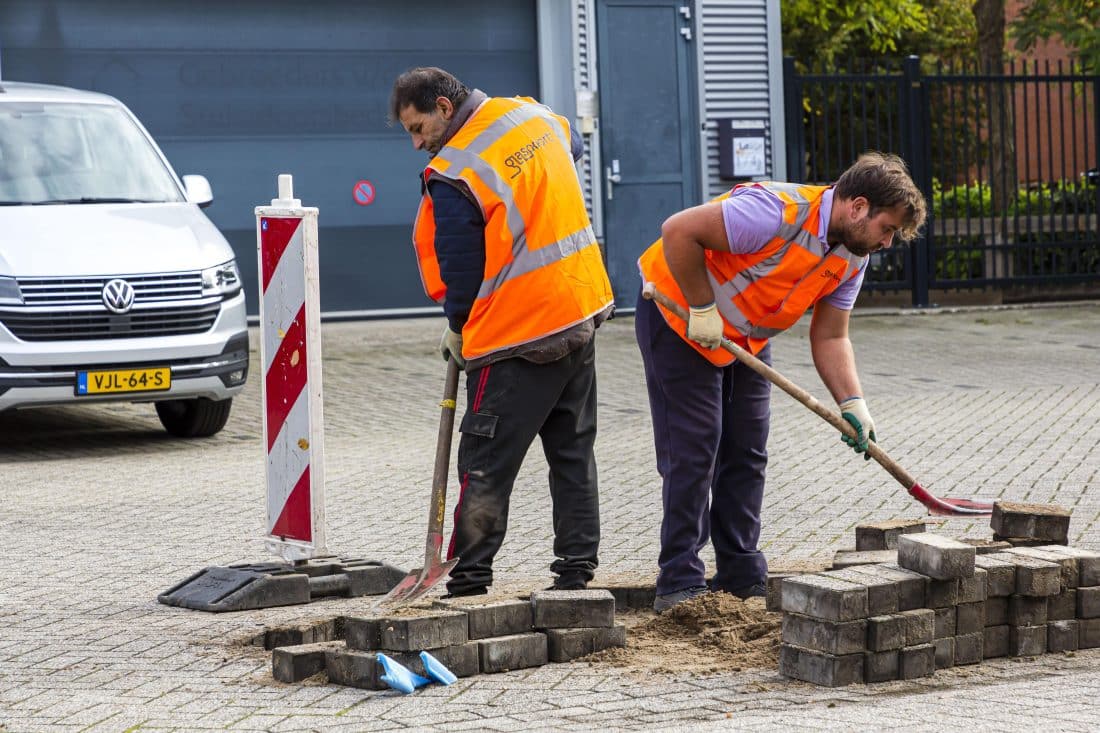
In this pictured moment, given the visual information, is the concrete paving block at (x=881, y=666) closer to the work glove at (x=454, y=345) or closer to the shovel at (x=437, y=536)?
the shovel at (x=437, y=536)

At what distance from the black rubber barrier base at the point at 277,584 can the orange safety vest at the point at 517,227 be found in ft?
3.49

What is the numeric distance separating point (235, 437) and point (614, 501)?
3.52 meters

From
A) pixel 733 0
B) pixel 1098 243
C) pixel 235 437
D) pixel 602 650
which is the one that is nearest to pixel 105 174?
pixel 235 437

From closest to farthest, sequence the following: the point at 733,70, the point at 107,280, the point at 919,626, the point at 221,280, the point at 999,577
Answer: the point at 919,626
the point at 999,577
the point at 107,280
the point at 221,280
the point at 733,70

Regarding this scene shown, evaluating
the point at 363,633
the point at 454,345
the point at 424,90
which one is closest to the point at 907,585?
the point at 363,633

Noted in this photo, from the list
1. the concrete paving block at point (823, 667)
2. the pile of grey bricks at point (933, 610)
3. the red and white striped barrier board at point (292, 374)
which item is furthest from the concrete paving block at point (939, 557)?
the red and white striped barrier board at point (292, 374)

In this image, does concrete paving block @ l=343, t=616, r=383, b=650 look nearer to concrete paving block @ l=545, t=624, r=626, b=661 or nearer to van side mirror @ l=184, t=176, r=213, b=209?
concrete paving block @ l=545, t=624, r=626, b=661

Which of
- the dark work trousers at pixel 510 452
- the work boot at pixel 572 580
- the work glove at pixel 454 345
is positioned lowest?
the work boot at pixel 572 580

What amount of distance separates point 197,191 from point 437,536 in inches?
218

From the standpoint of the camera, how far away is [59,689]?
483cm

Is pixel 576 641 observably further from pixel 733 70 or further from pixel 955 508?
pixel 733 70

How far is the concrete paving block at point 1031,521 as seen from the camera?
5438 millimetres

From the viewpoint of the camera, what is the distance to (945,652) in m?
4.82

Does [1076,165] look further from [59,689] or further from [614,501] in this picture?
[59,689]
